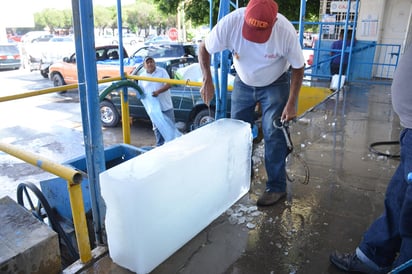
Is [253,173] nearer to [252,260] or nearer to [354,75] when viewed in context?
[252,260]

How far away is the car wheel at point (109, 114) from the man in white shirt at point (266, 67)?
586cm

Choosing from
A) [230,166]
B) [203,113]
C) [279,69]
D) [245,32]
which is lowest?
[203,113]

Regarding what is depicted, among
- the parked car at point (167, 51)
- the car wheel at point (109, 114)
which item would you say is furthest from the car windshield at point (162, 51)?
the car wheel at point (109, 114)

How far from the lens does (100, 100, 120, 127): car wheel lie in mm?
8448

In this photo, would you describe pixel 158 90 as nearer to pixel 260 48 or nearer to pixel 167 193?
pixel 260 48

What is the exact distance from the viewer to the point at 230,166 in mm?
2865

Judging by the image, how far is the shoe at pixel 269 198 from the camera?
118 inches

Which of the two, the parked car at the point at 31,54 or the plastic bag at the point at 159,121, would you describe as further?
the parked car at the point at 31,54

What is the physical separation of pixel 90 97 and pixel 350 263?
1922 mm

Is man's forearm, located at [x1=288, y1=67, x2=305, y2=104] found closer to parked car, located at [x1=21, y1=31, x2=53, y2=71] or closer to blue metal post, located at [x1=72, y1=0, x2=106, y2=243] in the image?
blue metal post, located at [x1=72, y1=0, x2=106, y2=243]

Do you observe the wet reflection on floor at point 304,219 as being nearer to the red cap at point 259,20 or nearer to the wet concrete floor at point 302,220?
the wet concrete floor at point 302,220

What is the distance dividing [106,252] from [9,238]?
0.59 meters

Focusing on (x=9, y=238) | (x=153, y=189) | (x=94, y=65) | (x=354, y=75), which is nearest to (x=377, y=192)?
(x=153, y=189)

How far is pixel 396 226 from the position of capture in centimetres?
201
